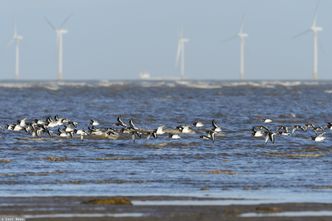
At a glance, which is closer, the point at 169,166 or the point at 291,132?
the point at 169,166

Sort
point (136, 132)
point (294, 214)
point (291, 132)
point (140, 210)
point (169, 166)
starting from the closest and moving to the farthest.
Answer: point (294, 214) → point (140, 210) → point (169, 166) → point (136, 132) → point (291, 132)

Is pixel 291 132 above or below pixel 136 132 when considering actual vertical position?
below

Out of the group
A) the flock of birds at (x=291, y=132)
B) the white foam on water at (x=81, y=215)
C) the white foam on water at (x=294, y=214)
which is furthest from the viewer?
the flock of birds at (x=291, y=132)

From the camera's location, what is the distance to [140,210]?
16.3m

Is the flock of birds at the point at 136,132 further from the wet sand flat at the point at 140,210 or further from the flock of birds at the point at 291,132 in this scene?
the wet sand flat at the point at 140,210

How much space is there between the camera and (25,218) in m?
15.1

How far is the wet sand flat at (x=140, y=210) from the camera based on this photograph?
15531 mm

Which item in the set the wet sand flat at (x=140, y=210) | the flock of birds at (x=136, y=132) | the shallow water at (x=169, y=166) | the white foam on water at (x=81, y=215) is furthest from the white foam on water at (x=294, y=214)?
the flock of birds at (x=136, y=132)

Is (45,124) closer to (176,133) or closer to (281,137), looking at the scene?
(176,133)

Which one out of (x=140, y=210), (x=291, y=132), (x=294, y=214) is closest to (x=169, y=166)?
(x=140, y=210)

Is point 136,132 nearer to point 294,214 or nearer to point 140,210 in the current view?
point 140,210

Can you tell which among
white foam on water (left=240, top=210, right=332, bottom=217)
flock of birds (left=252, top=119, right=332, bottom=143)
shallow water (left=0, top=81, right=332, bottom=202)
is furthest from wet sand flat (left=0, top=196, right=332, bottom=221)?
flock of birds (left=252, top=119, right=332, bottom=143)

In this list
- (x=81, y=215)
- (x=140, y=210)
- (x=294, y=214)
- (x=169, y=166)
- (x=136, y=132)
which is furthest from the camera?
(x=136, y=132)

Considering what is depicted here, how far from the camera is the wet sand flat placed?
15531mm
